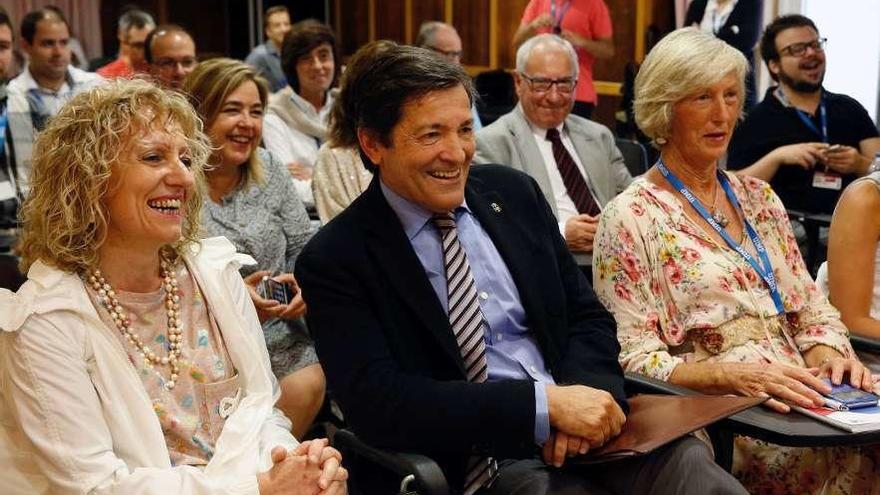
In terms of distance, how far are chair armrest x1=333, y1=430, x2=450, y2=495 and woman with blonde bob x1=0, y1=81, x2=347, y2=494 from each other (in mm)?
108

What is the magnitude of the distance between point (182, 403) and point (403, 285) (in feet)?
1.49

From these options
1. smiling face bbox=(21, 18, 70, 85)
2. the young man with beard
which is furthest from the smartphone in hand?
smiling face bbox=(21, 18, 70, 85)

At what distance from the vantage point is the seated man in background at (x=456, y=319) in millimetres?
1918

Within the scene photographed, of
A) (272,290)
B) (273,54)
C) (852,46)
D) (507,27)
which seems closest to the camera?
(272,290)

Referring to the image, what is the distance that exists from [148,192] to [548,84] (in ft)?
7.88

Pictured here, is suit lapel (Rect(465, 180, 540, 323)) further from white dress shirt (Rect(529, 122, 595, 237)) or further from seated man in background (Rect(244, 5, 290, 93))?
seated man in background (Rect(244, 5, 290, 93))

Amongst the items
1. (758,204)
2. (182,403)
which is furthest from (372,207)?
(758,204)

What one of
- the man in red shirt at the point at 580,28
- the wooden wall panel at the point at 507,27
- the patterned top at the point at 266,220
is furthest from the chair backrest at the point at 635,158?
the wooden wall panel at the point at 507,27

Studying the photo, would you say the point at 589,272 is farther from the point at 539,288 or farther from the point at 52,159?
the point at 52,159

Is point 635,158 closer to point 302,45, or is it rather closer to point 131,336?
point 302,45

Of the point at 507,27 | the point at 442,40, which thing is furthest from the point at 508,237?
the point at 507,27

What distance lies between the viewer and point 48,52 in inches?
220

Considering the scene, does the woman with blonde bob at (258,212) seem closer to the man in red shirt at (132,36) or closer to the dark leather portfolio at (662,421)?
the dark leather portfolio at (662,421)

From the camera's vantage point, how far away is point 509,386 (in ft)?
6.34
